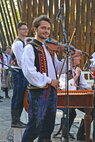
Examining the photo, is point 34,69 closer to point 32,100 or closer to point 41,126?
point 32,100

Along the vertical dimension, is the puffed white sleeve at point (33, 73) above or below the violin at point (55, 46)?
below

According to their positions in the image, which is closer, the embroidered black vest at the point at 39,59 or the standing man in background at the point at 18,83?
the embroidered black vest at the point at 39,59

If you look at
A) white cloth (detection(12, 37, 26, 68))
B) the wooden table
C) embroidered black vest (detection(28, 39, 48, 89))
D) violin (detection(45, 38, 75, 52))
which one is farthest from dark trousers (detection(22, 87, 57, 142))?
white cloth (detection(12, 37, 26, 68))

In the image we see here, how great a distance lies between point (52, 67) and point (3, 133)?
2.21 meters

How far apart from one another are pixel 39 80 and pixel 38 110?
0.36 m

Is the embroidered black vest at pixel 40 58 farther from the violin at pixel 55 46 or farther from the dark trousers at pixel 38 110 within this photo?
the dark trousers at pixel 38 110

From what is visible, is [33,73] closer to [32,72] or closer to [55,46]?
[32,72]

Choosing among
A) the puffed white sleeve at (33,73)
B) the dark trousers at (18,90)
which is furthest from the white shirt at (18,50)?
the puffed white sleeve at (33,73)

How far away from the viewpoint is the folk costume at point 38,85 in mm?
4293

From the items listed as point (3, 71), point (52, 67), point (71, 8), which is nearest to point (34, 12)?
point (71, 8)

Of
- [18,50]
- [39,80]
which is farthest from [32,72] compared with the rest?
[18,50]

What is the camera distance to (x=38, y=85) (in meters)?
4.29

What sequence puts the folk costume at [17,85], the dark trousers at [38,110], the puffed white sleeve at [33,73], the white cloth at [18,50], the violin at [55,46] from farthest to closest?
1. the folk costume at [17,85]
2. the white cloth at [18,50]
3. the violin at [55,46]
4. the dark trousers at [38,110]
5. the puffed white sleeve at [33,73]

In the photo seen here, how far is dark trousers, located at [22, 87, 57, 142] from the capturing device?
14.3ft
